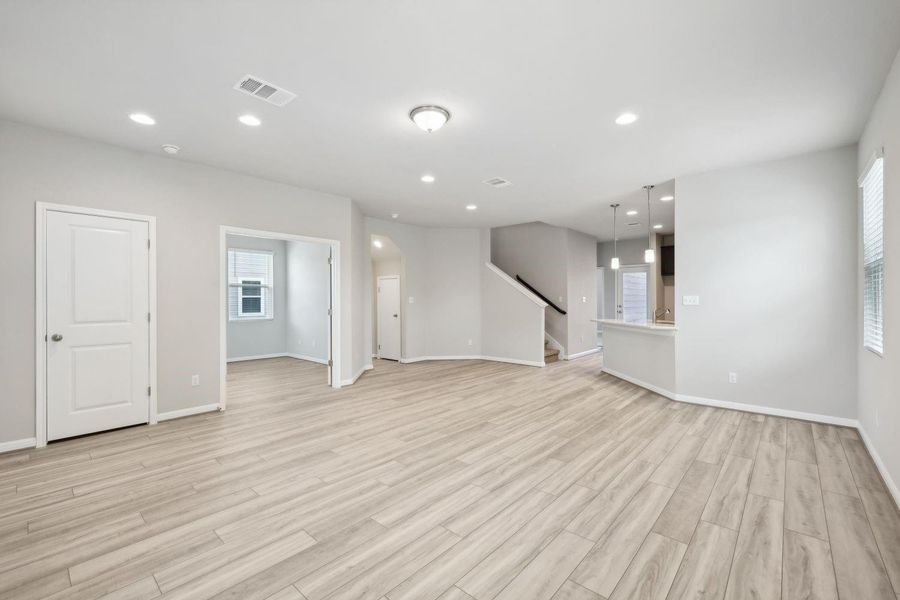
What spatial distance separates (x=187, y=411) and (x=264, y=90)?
3.58 meters

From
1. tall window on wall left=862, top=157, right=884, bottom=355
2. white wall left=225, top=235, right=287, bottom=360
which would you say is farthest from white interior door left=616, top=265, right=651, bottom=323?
white wall left=225, top=235, right=287, bottom=360

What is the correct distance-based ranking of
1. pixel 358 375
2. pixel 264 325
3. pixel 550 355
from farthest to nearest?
1. pixel 264 325
2. pixel 550 355
3. pixel 358 375

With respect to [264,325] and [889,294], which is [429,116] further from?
[264,325]

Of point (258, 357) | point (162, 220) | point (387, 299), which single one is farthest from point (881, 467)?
point (258, 357)

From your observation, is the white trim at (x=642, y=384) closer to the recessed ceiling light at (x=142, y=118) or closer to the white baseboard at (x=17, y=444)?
the recessed ceiling light at (x=142, y=118)

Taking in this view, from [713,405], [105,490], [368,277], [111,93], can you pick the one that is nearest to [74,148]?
[111,93]

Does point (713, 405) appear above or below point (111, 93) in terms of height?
below

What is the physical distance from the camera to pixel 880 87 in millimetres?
2828

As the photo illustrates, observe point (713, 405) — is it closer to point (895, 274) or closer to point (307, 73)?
point (895, 274)

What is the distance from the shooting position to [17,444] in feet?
11.0

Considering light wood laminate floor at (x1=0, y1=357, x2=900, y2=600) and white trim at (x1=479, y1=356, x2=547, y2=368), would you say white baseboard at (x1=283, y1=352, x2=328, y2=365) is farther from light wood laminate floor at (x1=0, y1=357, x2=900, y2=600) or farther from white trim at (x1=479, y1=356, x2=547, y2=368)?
light wood laminate floor at (x1=0, y1=357, x2=900, y2=600)

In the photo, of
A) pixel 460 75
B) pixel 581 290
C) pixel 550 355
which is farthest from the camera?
pixel 581 290

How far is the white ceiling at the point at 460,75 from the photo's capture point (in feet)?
6.91

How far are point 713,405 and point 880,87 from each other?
3.38 m
